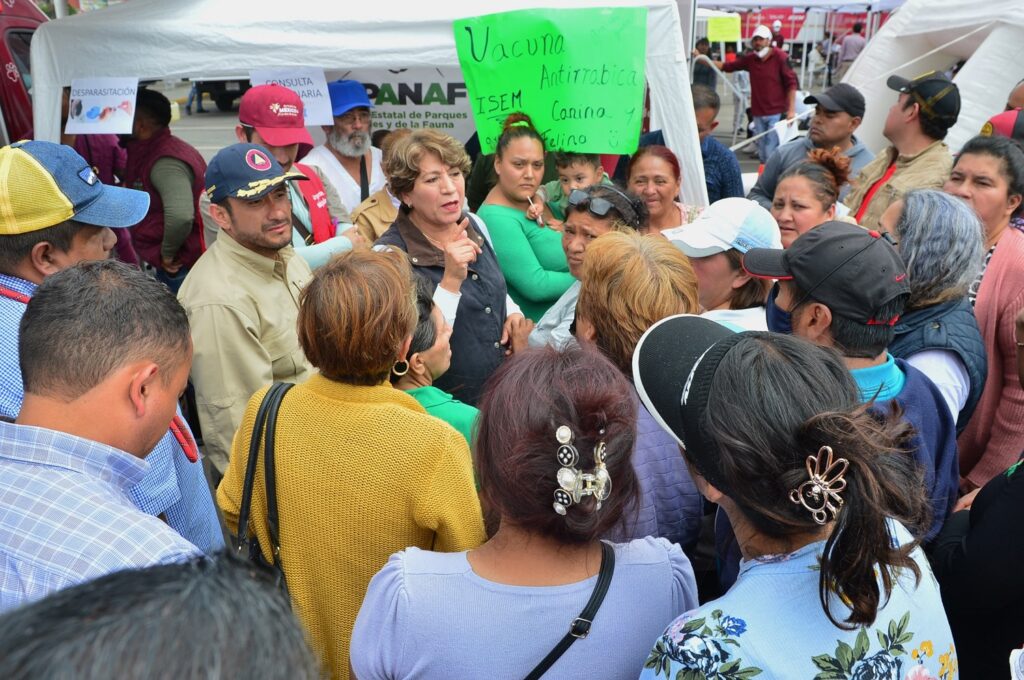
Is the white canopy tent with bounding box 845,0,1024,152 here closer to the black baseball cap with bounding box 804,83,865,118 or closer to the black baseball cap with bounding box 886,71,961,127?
the black baseball cap with bounding box 804,83,865,118

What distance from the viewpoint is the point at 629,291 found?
7.02ft

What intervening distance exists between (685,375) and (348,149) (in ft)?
12.3

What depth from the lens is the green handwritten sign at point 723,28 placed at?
14.4m

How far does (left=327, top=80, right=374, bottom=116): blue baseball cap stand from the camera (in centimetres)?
457

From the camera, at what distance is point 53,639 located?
587 mm

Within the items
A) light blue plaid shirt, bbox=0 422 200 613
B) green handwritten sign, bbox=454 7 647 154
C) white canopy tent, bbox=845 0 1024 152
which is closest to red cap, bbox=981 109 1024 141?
green handwritten sign, bbox=454 7 647 154

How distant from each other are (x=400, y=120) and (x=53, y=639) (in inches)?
220

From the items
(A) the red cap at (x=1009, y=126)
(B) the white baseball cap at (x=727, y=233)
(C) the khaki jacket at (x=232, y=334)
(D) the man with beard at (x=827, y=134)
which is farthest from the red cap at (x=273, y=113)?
(A) the red cap at (x=1009, y=126)

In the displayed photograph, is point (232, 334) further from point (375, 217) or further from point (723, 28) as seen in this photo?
point (723, 28)

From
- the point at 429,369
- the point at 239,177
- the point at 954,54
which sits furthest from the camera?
the point at 954,54

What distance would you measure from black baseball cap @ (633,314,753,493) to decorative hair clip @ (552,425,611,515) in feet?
0.49

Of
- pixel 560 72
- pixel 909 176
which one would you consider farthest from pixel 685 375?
pixel 909 176

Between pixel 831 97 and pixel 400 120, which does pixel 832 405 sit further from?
pixel 400 120

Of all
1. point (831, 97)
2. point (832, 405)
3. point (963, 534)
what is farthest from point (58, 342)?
point (831, 97)
